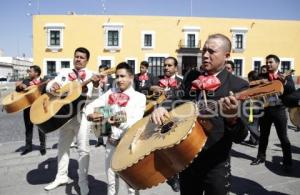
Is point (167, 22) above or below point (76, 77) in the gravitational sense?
above

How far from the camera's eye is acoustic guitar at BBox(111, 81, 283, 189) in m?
2.33

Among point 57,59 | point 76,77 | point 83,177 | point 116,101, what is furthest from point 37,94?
point 57,59

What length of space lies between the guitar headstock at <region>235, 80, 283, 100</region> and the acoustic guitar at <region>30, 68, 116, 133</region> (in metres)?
2.62

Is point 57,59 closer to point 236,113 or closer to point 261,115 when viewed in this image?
point 261,115

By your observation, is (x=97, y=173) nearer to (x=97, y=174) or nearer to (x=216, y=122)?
(x=97, y=174)

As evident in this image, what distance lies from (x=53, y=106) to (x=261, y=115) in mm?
4198

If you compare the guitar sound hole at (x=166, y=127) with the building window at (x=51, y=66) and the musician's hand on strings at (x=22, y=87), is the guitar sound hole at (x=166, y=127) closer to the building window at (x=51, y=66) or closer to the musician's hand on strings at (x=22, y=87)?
the musician's hand on strings at (x=22, y=87)

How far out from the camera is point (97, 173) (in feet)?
19.3

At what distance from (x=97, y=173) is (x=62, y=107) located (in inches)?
74.2

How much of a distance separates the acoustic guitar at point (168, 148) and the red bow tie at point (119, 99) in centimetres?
128

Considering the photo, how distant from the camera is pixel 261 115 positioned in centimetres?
629

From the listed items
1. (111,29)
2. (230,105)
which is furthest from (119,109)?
(111,29)

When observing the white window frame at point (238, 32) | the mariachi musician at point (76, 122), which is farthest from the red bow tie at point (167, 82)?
the white window frame at point (238, 32)

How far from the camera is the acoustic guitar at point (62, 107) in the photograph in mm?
4613
